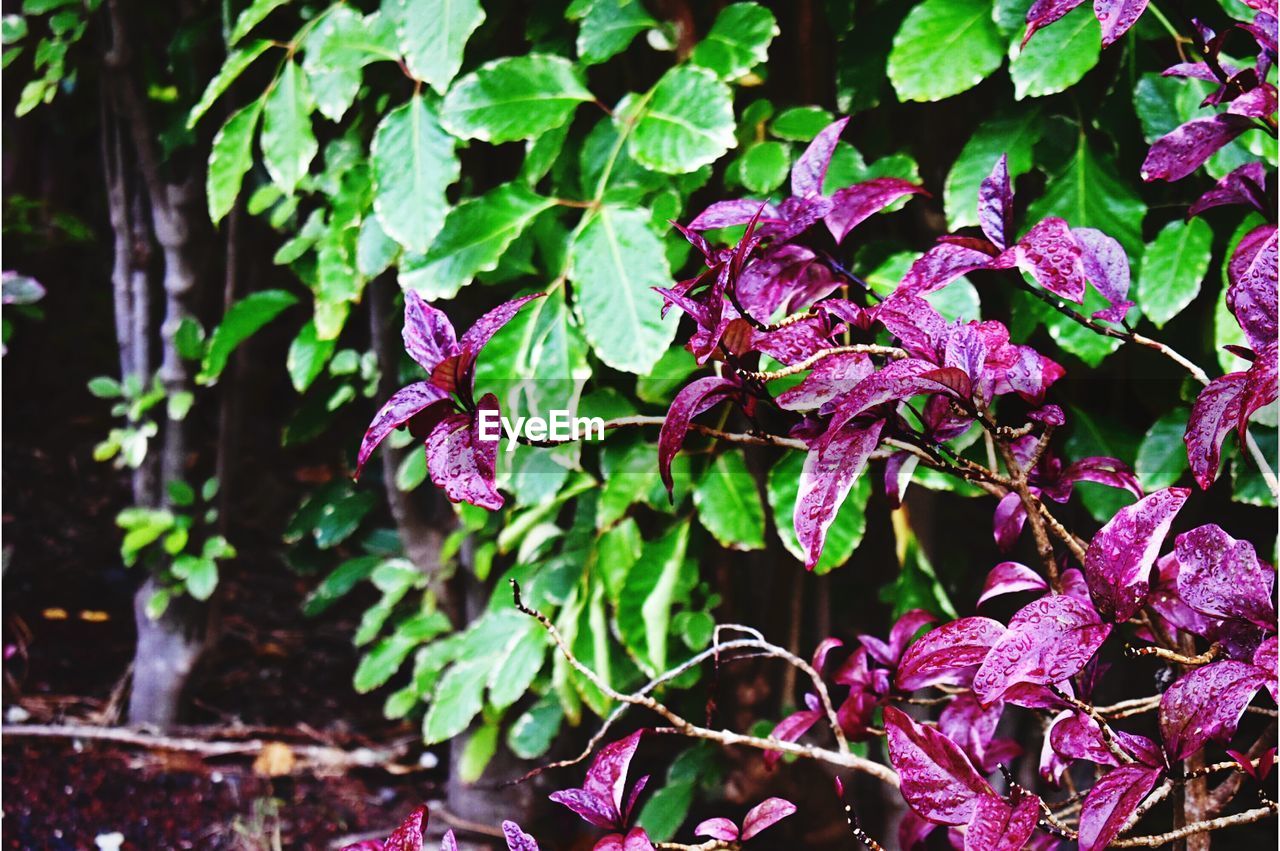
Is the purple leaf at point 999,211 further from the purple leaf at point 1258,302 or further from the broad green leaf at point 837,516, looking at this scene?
the broad green leaf at point 837,516

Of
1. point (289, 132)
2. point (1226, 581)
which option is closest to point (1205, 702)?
point (1226, 581)

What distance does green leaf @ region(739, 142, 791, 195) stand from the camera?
842 mm

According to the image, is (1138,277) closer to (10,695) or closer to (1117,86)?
(1117,86)

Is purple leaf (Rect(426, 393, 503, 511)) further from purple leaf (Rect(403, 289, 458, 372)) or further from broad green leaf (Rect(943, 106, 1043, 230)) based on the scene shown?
broad green leaf (Rect(943, 106, 1043, 230))

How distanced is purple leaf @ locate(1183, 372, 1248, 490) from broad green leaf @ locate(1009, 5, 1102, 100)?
1.17 ft

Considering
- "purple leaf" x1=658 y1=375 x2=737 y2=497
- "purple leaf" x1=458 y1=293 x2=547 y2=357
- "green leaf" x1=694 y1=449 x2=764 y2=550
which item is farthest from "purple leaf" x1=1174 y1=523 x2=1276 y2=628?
"green leaf" x1=694 y1=449 x2=764 y2=550

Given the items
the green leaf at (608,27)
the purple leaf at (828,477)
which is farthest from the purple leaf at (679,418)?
the green leaf at (608,27)

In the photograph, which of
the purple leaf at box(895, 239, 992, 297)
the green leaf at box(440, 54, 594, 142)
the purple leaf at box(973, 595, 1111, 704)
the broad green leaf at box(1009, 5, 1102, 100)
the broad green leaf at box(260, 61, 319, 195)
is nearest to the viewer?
the purple leaf at box(973, 595, 1111, 704)

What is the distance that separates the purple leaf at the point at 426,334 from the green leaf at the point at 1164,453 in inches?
22.3

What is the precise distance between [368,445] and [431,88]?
505 millimetres

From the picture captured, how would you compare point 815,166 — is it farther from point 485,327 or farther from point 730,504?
point 730,504

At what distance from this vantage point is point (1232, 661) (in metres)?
0.45

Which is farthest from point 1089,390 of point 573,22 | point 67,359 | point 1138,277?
point 67,359

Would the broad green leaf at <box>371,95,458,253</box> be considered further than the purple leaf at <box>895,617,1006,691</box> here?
Yes
